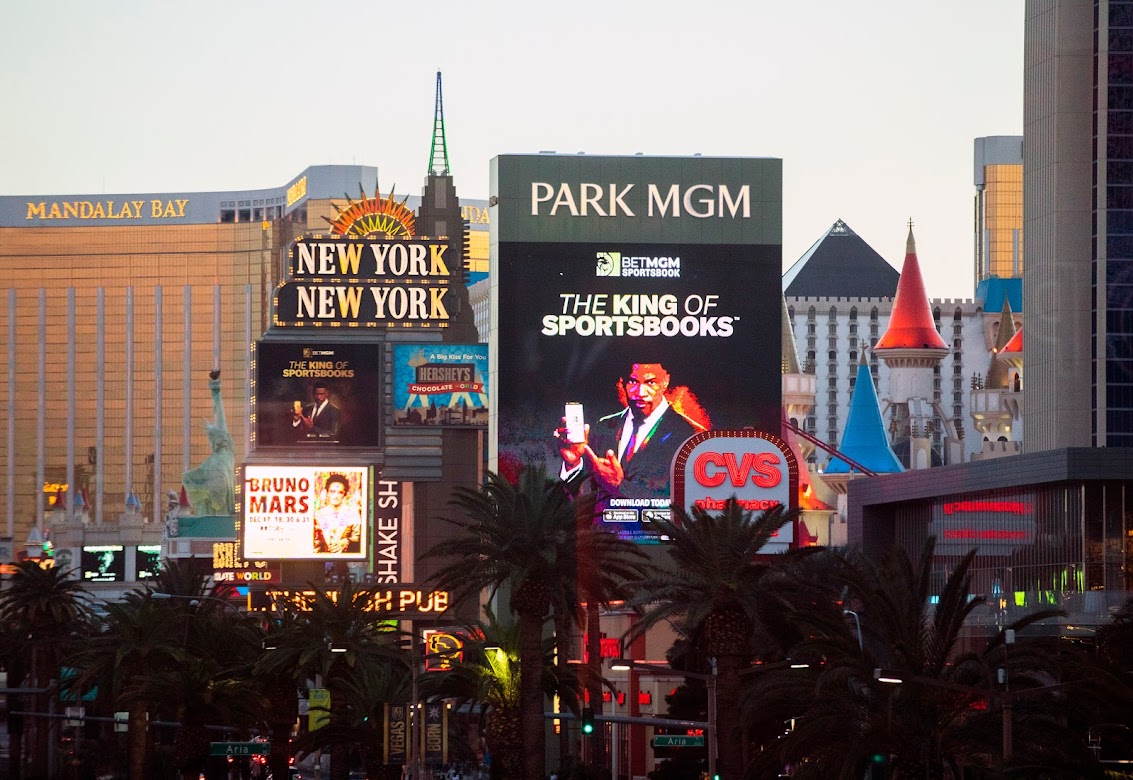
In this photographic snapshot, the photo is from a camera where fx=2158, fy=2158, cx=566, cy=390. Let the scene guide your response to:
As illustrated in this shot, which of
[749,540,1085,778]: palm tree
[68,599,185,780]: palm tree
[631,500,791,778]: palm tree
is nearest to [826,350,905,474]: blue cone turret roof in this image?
[68,599,185,780]: palm tree

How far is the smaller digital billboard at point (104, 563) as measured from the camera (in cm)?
18475

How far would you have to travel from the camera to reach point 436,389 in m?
125

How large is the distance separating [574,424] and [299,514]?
20.5 meters

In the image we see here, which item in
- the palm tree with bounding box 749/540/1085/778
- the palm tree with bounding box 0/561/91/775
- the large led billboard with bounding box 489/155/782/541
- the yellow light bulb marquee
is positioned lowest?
the palm tree with bounding box 0/561/91/775

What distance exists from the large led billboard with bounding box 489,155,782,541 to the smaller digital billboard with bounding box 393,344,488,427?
548 inches

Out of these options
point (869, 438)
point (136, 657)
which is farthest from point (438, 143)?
point (136, 657)

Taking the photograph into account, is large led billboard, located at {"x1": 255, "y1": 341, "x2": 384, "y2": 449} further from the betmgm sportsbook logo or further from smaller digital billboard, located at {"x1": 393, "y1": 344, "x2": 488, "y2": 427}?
the betmgm sportsbook logo

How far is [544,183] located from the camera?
367ft

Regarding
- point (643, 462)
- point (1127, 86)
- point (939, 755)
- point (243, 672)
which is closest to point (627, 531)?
point (643, 462)

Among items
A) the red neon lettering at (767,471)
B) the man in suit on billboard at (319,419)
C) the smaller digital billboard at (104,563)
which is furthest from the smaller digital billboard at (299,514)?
the smaller digital billboard at (104,563)

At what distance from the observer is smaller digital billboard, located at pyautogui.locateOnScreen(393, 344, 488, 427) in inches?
4884

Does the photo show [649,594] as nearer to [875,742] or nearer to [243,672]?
[875,742]

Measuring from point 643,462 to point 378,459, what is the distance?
21.1 m

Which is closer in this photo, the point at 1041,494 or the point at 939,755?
the point at 939,755
